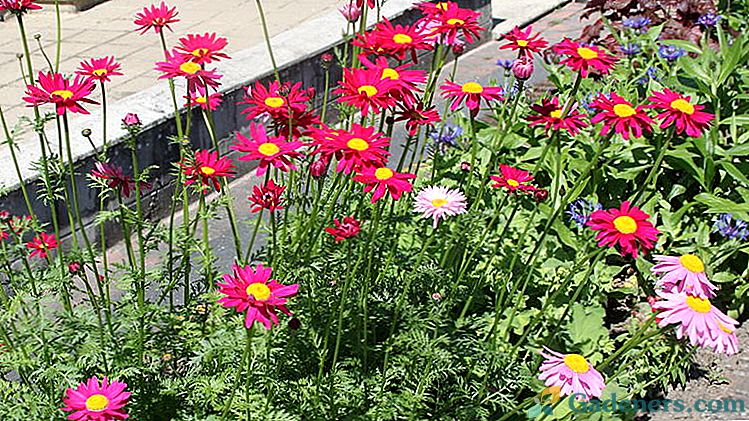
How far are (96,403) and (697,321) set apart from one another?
983mm

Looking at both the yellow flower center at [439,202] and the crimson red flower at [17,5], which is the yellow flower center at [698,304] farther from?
the crimson red flower at [17,5]

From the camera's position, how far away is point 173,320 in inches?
78.7

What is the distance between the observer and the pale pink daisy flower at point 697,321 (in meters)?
1.42

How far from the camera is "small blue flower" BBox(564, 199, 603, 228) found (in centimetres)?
260

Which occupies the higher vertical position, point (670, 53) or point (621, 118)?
point (621, 118)

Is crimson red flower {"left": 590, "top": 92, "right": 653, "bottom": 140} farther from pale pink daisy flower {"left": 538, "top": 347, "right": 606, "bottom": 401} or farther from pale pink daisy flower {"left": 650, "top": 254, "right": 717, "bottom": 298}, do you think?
pale pink daisy flower {"left": 538, "top": 347, "right": 606, "bottom": 401}

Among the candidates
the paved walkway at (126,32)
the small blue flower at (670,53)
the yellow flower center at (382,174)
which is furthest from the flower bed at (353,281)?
the paved walkway at (126,32)

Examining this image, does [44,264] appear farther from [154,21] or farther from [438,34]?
[438,34]

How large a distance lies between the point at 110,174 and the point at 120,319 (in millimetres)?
328

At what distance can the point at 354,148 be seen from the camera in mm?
1594

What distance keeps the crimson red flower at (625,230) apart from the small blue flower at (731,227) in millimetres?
1023

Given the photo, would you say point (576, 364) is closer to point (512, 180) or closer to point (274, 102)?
point (512, 180)

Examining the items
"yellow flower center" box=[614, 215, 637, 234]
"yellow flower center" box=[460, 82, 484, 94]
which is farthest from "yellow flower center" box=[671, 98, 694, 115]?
"yellow flower center" box=[460, 82, 484, 94]

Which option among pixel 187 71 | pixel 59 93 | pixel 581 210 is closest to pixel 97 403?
pixel 59 93
